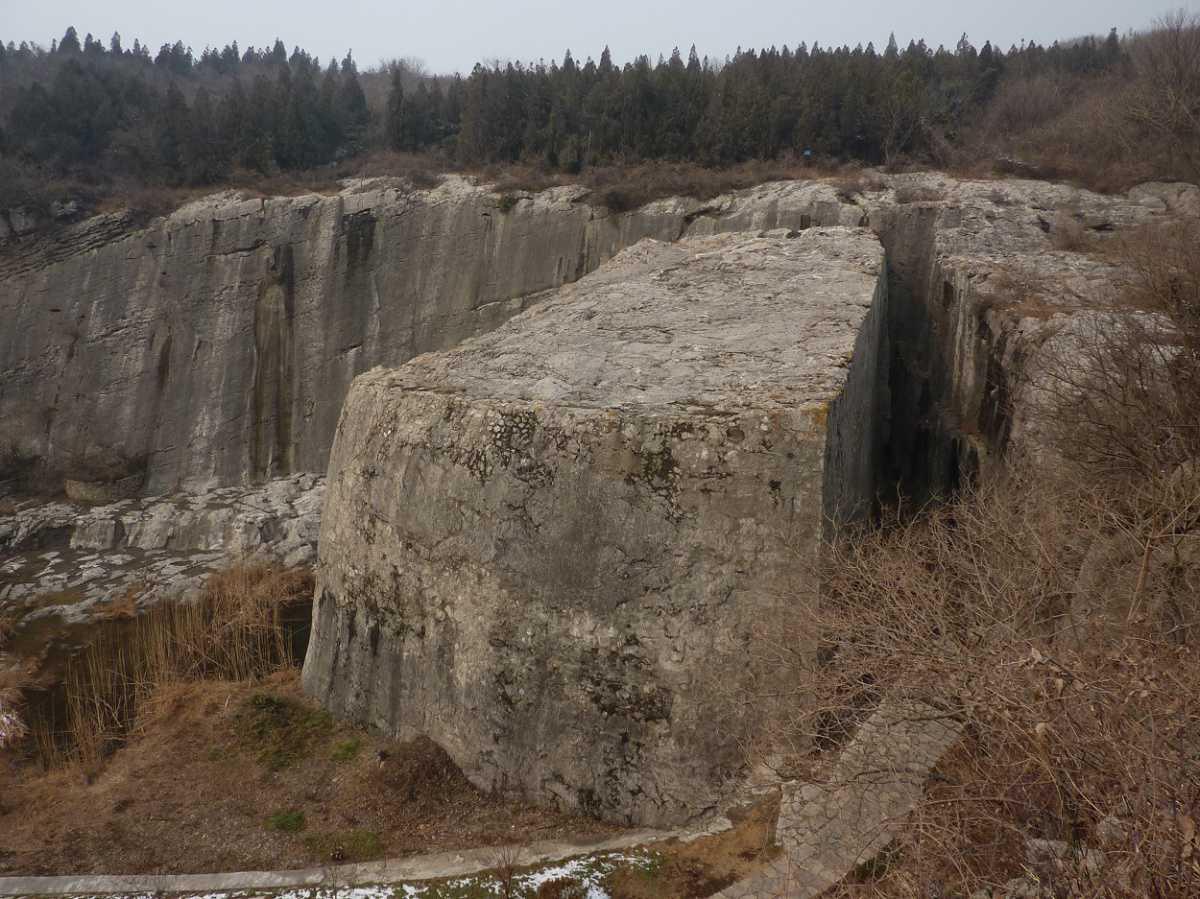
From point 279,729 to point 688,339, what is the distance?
619 centimetres

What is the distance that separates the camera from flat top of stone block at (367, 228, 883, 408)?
22.7 feet

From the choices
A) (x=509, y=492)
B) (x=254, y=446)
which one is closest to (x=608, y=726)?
(x=509, y=492)

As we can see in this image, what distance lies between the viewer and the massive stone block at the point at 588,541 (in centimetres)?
600

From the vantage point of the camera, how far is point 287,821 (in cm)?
709

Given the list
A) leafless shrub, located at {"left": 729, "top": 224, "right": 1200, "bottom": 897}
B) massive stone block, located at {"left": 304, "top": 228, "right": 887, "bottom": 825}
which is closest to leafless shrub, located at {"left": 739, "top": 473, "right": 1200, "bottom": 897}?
leafless shrub, located at {"left": 729, "top": 224, "right": 1200, "bottom": 897}

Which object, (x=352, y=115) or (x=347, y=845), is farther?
(x=352, y=115)

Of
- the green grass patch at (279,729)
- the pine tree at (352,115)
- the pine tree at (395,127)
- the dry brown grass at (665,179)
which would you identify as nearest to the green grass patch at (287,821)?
the green grass patch at (279,729)

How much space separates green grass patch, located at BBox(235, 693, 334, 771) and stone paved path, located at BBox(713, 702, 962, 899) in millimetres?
5215

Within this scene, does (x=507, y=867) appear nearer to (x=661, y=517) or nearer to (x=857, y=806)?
(x=857, y=806)

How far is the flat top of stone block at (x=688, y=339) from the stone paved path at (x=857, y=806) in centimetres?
263

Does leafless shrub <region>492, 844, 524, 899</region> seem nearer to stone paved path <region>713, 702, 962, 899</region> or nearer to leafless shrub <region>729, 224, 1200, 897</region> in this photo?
stone paved path <region>713, 702, 962, 899</region>

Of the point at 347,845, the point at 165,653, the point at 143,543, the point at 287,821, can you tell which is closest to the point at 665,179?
the point at 143,543

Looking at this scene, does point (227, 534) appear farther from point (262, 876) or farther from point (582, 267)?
point (262, 876)

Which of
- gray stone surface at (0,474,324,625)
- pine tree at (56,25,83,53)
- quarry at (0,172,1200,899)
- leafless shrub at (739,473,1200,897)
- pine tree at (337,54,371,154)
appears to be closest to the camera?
leafless shrub at (739,473,1200,897)
